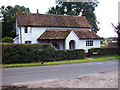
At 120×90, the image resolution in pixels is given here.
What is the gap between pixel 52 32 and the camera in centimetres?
2642

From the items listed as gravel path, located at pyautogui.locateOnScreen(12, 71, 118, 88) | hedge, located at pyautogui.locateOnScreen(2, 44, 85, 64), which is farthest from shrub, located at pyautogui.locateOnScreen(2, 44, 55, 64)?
gravel path, located at pyautogui.locateOnScreen(12, 71, 118, 88)

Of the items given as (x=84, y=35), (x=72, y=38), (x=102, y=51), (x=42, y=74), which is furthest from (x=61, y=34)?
(x=42, y=74)

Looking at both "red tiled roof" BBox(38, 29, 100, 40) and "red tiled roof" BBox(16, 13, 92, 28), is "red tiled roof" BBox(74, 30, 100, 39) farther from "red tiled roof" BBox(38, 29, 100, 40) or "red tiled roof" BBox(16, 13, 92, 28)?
"red tiled roof" BBox(16, 13, 92, 28)

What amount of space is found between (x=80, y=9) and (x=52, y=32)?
1816 cm

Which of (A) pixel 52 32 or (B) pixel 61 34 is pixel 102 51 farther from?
(A) pixel 52 32

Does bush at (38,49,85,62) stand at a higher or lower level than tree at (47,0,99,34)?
lower

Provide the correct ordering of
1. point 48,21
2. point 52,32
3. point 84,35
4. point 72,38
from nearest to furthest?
point 72,38 → point 52,32 → point 84,35 → point 48,21

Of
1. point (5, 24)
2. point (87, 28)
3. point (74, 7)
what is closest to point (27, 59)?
point (87, 28)

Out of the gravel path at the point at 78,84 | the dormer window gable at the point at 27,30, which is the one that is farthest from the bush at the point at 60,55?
the gravel path at the point at 78,84

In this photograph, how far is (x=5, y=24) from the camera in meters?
38.7

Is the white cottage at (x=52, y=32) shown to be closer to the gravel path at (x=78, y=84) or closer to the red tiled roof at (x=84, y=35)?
the red tiled roof at (x=84, y=35)

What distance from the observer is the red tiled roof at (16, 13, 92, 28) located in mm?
26520

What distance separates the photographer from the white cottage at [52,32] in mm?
25453

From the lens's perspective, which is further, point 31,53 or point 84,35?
point 84,35
